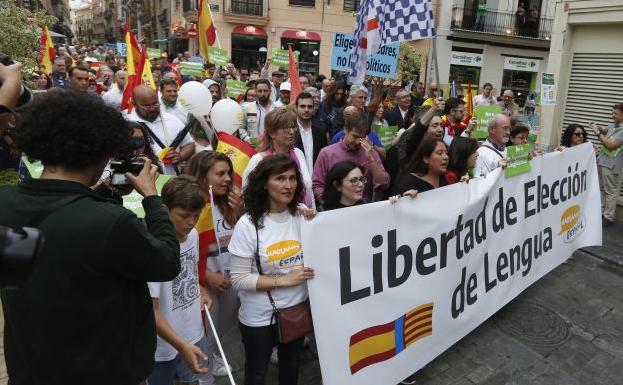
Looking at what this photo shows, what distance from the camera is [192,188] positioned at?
227cm

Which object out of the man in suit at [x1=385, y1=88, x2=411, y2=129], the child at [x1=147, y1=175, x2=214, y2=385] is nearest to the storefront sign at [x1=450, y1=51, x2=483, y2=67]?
the man in suit at [x1=385, y1=88, x2=411, y2=129]

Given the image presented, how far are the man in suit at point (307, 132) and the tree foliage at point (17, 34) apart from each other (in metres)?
4.52

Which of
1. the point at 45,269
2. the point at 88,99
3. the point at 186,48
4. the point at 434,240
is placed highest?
the point at 186,48

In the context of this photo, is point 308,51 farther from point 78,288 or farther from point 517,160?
point 78,288

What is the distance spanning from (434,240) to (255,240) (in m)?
1.32

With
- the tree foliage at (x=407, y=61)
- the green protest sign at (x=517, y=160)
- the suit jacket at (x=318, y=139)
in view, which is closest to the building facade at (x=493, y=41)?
the tree foliage at (x=407, y=61)

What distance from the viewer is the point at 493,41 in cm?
2794

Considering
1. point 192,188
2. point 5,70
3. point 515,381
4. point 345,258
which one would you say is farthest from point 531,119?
point 5,70

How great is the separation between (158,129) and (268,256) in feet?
8.09

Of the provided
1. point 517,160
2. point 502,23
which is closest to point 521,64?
point 502,23

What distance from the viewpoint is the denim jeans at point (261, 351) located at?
2.50 meters

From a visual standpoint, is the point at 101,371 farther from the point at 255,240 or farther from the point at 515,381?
the point at 515,381

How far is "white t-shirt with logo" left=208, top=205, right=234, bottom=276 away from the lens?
2.88 m

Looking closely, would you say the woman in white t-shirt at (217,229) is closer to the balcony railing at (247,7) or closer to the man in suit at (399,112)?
the man in suit at (399,112)
